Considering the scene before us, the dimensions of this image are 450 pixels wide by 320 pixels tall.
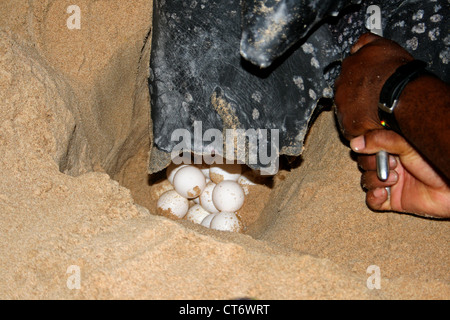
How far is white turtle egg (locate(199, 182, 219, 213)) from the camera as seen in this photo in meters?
2.17

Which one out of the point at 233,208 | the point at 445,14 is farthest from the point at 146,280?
the point at 445,14

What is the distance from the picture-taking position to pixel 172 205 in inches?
84.0

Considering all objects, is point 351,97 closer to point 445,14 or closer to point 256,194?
point 445,14

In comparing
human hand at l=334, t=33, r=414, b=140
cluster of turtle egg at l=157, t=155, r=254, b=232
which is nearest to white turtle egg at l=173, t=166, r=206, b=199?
cluster of turtle egg at l=157, t=155, r=254, b=232

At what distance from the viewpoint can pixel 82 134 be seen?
1736 millimetres

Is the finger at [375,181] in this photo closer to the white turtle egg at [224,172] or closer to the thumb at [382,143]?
the thumb at [382,143]

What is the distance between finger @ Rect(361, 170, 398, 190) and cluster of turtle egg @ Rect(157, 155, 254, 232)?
26.8 inches

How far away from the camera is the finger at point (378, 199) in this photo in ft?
4.90

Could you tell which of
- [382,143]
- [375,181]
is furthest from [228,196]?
[382,143]

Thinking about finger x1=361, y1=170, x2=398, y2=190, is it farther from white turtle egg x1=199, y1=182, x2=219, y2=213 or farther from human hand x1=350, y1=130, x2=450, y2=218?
white turtle egg x1=199, y1=182, x2=219, y2=213

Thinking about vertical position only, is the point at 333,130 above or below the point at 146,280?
above

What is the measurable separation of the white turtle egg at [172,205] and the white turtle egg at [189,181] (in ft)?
0.13
